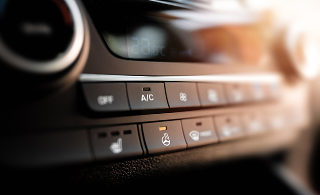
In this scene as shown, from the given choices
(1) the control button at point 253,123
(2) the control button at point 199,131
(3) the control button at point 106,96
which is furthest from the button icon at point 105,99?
(1) the control button at point 253,123

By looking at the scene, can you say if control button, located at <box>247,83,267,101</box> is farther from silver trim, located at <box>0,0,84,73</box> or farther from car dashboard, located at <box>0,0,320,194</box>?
silver trim, located at <box>0,0,84,73</box>

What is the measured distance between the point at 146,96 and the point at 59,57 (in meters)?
0.11

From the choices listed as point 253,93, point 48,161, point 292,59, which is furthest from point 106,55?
point 292,59

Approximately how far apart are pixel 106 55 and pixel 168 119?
0.11 metres

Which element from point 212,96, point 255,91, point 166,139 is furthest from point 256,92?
point 166,139

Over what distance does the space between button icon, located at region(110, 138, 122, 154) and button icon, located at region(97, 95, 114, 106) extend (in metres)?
0.05

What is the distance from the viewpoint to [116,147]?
27 centimetres

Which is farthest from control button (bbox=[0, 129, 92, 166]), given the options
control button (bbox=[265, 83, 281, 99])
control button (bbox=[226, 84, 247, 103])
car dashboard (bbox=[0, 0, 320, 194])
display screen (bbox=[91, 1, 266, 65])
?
control button (bbox=[265, 83, 281, 99])

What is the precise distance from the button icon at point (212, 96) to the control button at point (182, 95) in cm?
3

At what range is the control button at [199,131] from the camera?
1.07 ft

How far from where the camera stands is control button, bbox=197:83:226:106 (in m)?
0.35

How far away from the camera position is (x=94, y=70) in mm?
267

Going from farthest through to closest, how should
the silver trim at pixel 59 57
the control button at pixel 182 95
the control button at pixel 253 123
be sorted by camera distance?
1. the control button at pixel 253 123
2. the control button at pixel 182 95
3. the silver trim at pixel 59 57

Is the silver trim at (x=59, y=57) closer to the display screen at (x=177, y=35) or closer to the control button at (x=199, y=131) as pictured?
the display screen at (x=177, y=35)
